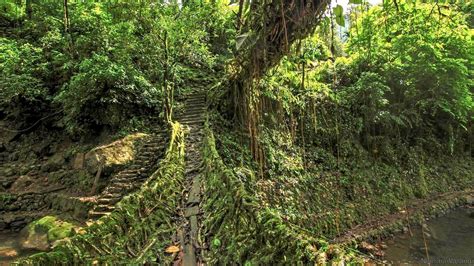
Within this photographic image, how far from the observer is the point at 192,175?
6.16m

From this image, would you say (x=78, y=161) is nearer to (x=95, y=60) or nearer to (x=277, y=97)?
(x=95, y=60)

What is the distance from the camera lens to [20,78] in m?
9.35

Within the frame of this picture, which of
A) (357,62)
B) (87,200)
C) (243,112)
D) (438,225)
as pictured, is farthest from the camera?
(357,62)

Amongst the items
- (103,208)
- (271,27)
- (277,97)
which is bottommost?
(103,208)

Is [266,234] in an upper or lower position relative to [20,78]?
lower

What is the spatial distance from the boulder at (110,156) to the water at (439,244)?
21.4 feet

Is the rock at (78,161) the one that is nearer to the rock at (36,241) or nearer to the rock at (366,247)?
the rock at (36,241)

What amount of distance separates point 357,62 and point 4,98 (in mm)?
11557

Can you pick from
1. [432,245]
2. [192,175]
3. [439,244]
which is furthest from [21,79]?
[439,244]

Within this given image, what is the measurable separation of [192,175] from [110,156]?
2964mm

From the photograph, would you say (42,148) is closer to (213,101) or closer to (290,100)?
(213,101)

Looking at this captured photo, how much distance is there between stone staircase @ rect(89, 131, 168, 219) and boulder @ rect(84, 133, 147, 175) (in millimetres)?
275

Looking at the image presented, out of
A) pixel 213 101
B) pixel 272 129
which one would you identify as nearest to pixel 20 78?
pixel 213 101

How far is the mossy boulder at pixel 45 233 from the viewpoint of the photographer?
6.75 m
